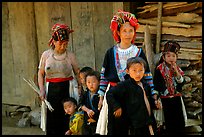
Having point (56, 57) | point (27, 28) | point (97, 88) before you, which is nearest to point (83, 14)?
point (27, 28)

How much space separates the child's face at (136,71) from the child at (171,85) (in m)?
0.84

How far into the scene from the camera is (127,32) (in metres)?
3.47

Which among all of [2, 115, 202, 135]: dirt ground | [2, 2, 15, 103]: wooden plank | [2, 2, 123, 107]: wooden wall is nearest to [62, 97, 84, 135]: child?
[2, 115, 202, 135]: dirt ground

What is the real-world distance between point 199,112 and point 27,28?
11.0 ft

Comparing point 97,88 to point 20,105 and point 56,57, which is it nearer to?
point 56,57

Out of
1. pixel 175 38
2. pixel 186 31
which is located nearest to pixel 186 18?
pixel 186 31

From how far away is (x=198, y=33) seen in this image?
188 inches

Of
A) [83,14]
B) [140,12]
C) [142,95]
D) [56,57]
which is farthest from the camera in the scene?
[83,14]

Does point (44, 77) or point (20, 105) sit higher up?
point (44, 77)

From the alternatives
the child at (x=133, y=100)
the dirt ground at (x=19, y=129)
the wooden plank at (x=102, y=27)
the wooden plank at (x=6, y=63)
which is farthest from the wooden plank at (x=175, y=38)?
the wooden plank at (x=6, y=63)

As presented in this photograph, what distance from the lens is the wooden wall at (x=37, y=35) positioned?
221 inches

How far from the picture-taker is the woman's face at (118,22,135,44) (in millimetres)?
3473

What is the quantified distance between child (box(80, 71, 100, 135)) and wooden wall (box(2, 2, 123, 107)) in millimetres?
1794

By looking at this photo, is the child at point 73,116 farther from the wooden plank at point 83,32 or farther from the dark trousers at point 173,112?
the wooden plank at point 83,32
